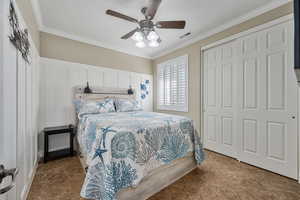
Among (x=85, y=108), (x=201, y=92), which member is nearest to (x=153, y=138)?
(x=85, y=108)

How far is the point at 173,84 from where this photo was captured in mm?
Result: 4090

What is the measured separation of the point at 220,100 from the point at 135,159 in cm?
233

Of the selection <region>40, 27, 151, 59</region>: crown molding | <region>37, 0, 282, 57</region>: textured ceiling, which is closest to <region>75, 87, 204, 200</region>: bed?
<region>37, 0, 282, 57</region>: textured ceiling

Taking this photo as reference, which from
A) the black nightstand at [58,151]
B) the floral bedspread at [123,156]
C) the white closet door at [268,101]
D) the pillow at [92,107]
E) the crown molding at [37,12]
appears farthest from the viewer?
the pillow at [92,107]

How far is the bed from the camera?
4.51 feet

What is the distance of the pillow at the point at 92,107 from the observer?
2.88 m

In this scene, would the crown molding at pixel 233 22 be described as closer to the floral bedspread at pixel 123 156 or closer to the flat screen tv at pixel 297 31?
the flat screen tv at pixel 297 31

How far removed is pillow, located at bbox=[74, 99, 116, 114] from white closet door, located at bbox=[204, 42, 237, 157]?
2.34m

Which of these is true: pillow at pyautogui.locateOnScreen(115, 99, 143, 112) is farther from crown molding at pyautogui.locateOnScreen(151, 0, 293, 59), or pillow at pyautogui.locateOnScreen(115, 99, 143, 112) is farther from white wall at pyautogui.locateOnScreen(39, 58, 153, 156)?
crown molding at pyautogui.locateOnScreen(151, 0, 293, 59)

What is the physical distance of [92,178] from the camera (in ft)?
4.60

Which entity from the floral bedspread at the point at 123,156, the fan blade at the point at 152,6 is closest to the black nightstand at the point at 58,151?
the floral bedspread at the point at 123,156

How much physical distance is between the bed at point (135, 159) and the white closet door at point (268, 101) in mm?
1249

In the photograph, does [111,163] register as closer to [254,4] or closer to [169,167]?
[169,167]

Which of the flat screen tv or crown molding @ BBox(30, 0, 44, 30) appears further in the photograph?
crown molding @ BBox(30, 0, 44, 30)
